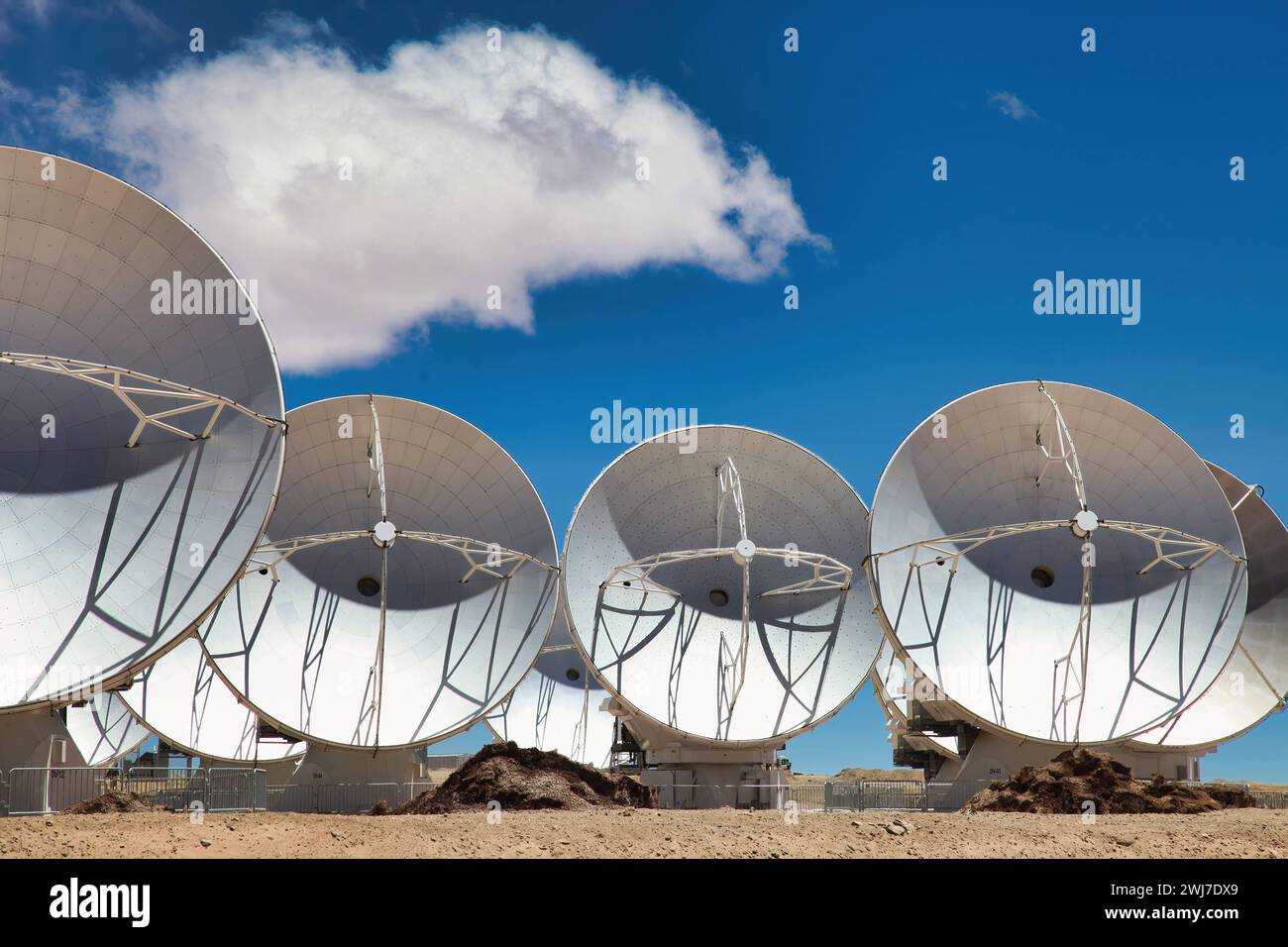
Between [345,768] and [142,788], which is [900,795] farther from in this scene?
[142,788]

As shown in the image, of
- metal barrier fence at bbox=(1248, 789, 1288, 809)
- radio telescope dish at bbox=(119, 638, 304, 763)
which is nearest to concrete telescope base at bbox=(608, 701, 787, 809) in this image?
metal barrier fence at bbox=(1248, 789, 1288, 809)

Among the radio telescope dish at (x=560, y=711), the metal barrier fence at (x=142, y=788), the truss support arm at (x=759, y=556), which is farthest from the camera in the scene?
the radio telescope dish at (x=560, y=711)

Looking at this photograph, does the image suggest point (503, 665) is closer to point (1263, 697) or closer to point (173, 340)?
point (173, 340)

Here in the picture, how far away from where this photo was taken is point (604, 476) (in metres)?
39.8

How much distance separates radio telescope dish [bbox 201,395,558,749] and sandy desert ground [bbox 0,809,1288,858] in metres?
7.62

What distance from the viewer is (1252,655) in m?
45.9

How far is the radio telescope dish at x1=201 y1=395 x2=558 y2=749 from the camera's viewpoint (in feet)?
120

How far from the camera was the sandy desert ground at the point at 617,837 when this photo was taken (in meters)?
22.3

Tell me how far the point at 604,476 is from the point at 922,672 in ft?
33.7

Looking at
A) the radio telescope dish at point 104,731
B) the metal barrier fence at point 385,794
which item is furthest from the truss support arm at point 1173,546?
the radio telescope dish at point 104,731

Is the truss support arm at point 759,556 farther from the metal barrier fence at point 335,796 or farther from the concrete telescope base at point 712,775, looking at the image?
the metal barrier fence at point 335,796

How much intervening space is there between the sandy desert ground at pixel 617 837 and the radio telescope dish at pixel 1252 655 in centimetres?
1406
